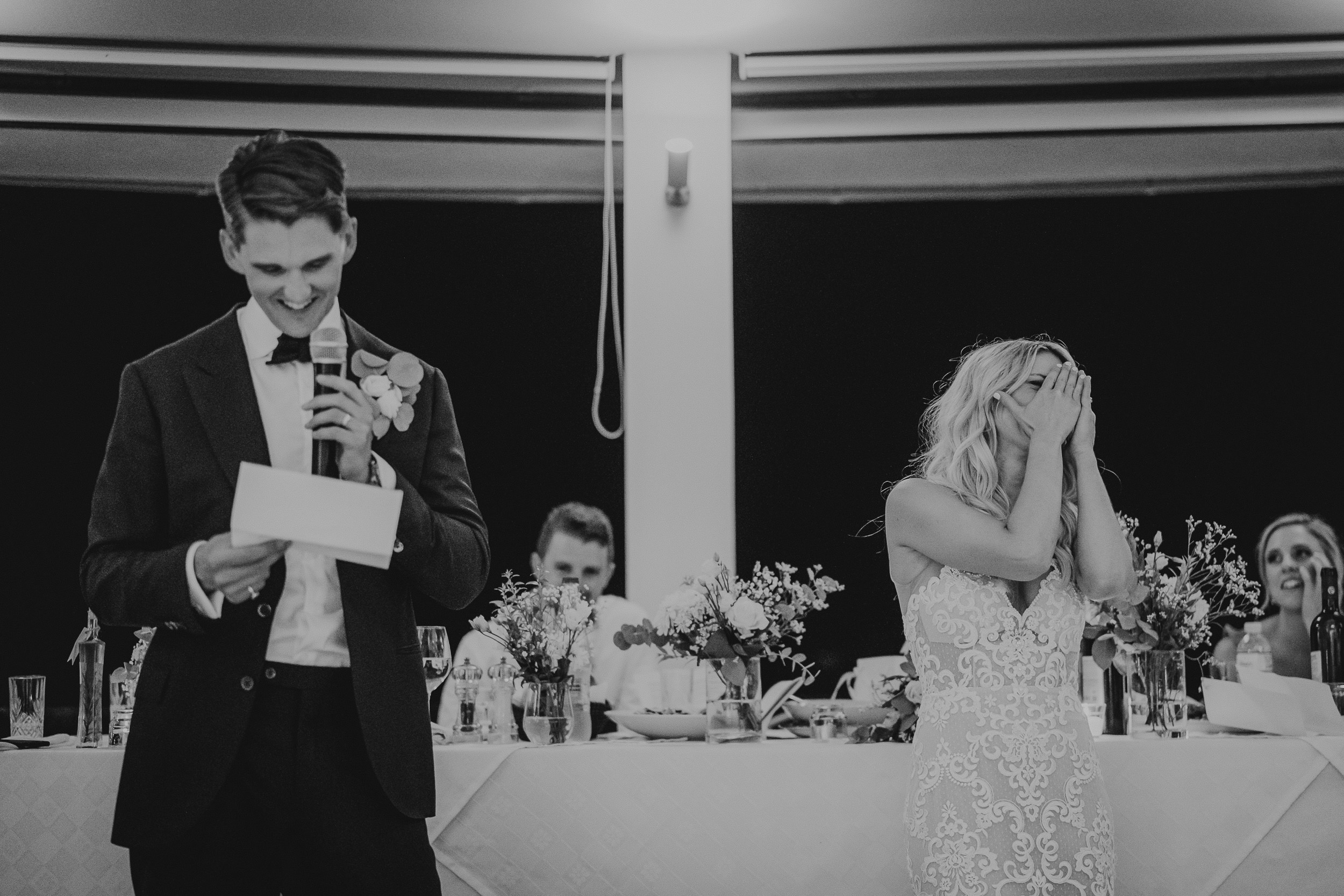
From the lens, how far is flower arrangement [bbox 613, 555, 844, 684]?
2648 millimetres

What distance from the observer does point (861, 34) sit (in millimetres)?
3734

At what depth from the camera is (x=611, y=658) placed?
4.24m

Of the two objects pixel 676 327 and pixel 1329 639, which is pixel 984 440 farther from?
pixel 676 327

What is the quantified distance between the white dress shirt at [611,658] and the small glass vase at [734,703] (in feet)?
2.60

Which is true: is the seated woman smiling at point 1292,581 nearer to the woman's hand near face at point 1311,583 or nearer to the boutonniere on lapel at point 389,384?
the woman's hand near face at point 1311,583

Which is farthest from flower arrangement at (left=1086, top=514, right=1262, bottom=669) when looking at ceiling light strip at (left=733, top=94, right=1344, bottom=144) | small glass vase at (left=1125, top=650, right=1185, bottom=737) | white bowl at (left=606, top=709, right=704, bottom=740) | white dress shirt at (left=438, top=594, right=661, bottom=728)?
ceiling light strip at (left=733, top=94, right=1344, bottom=144)

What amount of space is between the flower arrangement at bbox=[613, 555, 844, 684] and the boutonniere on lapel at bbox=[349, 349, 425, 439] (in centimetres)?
119

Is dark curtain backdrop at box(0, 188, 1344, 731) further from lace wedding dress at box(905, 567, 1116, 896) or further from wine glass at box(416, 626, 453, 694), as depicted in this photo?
lace wedding dress at box(905, 567, 1116, 896)

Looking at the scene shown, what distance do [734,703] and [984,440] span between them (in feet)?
2.66

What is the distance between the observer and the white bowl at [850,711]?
2662 mm

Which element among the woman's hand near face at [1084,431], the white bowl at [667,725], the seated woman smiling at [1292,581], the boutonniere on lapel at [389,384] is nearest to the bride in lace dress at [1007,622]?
the woman's hand near face at [1084,431]

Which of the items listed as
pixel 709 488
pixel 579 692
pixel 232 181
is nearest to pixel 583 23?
pixel 709 488

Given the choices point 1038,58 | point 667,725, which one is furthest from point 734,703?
point 1038,58

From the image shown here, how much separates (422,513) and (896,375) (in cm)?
397
